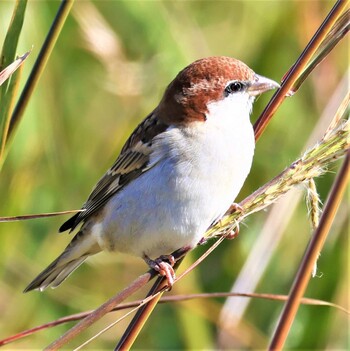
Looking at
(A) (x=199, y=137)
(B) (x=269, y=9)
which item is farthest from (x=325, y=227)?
(B) (x=269, y=9)

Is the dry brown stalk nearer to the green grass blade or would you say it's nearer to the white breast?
the green grass blade

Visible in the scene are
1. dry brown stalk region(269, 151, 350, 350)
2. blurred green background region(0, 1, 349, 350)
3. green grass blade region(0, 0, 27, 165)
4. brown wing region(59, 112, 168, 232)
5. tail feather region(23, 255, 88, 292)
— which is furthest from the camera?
blurred green background region(0, 1, 349, 350)

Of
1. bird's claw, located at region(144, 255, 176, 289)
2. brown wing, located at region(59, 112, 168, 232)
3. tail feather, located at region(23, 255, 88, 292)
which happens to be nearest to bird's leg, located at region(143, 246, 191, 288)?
bird's claw, located at region(144, 255, 176, 289)

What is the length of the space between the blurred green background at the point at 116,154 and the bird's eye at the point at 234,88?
1.80 ft

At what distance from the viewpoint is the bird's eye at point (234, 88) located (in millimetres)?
2594

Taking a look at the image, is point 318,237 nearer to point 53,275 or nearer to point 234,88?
point 234,88

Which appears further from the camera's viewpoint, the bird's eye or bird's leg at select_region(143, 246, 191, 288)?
the bird's eye

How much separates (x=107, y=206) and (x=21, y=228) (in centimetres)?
62

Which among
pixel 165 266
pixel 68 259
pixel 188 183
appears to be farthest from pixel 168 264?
pixel 68 259

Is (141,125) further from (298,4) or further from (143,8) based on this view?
(298,4)

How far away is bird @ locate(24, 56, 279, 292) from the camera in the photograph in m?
2.44

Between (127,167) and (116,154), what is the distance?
18.6 inches

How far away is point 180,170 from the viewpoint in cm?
248

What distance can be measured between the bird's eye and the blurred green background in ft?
1.80
